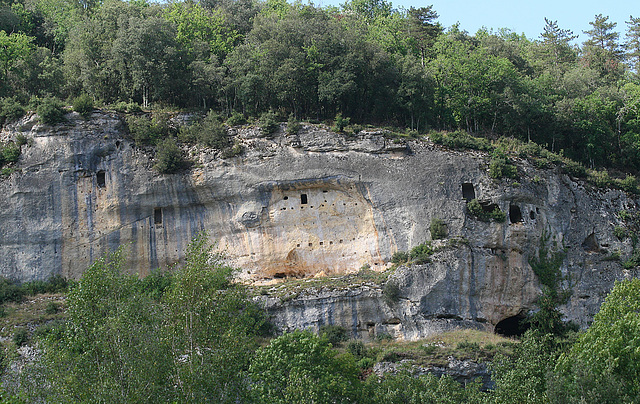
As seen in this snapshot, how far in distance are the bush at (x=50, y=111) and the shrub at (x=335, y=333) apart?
58.3 feet

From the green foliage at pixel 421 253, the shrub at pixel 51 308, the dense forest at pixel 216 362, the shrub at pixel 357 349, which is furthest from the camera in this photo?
the green foliage at pixel 421 253

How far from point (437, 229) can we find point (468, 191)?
320cm

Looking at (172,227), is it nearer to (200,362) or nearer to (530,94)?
(200,362)

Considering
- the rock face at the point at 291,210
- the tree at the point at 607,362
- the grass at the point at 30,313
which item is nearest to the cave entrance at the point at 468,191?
the rock face at the point at 291,210

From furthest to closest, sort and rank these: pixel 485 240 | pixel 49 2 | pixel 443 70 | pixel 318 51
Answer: pixel 49 2 → pixel 443 70 → pixel 318 51 → pixel 485 240

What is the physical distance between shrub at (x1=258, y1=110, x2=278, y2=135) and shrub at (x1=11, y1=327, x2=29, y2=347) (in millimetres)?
15508

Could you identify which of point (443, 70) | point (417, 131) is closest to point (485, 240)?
point (417, 131)

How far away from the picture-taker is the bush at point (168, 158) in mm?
42312

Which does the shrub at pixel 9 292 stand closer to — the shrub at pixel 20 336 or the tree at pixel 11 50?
the shrub at pixel 20 336

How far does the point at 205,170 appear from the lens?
140ft

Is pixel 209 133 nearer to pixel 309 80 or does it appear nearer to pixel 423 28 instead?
pixel 309 80

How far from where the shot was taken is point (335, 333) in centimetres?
3825

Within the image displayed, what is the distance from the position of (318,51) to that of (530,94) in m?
13.4

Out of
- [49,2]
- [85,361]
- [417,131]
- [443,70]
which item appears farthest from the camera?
[49,2]
